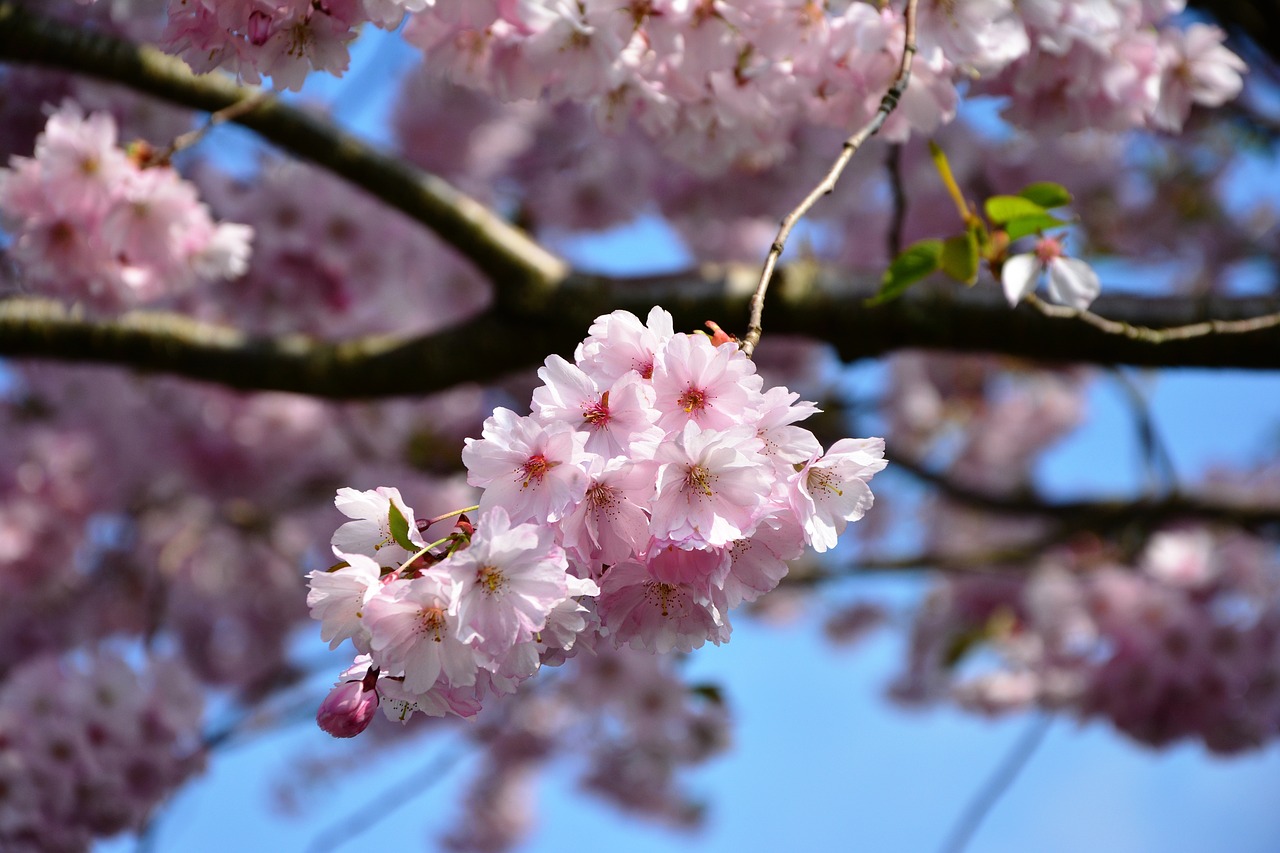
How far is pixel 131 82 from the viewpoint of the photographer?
1970mm

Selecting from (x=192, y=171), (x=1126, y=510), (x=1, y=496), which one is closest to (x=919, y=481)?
(x=1126, y=510)

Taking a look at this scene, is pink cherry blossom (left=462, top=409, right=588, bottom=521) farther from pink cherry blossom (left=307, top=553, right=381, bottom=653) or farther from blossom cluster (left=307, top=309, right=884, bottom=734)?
pink cherry blossom (left=307, top=553, right=381, bottom=653)

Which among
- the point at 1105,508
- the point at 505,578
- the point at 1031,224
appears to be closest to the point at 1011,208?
the point at 1031,224

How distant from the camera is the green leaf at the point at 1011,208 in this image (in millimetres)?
1268

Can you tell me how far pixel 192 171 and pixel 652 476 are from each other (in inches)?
111

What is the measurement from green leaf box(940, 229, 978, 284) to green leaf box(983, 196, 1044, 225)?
0.04 meters

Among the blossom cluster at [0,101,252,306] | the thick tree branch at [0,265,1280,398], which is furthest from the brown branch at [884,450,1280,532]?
the blossom cluster at [0,101,252,306]

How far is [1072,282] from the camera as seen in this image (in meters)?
1.30

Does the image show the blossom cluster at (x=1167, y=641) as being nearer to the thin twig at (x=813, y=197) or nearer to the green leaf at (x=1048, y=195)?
the green leaf at (x=1048, y=195)

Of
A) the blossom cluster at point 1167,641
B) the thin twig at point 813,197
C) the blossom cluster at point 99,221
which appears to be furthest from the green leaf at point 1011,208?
the blossom cluster at point 1167,641

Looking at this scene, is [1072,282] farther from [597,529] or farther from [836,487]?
[597,529]

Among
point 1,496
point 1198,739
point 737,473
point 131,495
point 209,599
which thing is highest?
point 737,473

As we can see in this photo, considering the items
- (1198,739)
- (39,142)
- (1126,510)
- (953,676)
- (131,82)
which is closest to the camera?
(39,142)

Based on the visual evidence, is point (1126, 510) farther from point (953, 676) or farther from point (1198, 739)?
point (953, 676)
